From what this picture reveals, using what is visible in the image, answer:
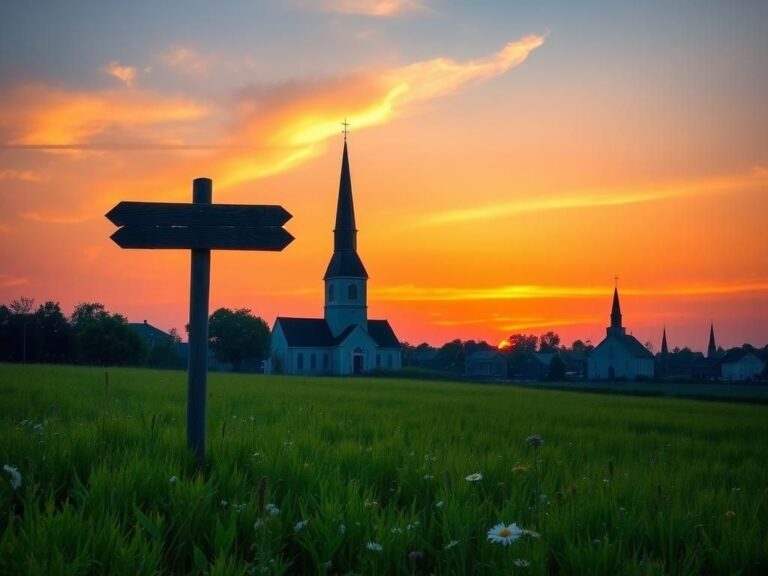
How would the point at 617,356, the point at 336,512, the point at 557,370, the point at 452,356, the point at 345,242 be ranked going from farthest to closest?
the point at 452,356, the point at 617,356, the point at 557,370, the point at 345,242, the point at 336,512

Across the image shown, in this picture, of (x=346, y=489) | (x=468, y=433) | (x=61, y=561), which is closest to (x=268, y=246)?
(x=346, y=489)

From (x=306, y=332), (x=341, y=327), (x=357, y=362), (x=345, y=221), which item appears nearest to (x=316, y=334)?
(x=306, y=332)

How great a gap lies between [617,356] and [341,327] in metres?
55.7

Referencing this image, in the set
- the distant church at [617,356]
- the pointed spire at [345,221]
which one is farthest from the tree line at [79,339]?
the distant church at [617,356]

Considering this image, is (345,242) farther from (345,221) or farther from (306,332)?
(306,332)

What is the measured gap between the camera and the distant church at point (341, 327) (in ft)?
334

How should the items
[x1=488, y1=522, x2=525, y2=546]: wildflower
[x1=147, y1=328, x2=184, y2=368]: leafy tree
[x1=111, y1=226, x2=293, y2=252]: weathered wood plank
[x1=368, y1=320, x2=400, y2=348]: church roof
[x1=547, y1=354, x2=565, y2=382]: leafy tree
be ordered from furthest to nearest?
[x1=147, y1=328, x2=184, y2=368]: leafy tree, [x1=547, y1=354, x2=565, y2=382]: leafy tree, [x1=368, y1=320, x2=400, y2=348]: church roof, [x1=111, y1=226, x2=293, y2=252]: weathered wood plank, [x1=488, y1=522, x2=525, y2=546]: wildflower

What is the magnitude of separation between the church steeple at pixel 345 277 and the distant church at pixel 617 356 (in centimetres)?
4995

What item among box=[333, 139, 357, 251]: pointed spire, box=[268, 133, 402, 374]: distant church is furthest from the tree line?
box=[333, 139, 357, 251]: pointed spire

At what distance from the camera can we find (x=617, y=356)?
132 metres

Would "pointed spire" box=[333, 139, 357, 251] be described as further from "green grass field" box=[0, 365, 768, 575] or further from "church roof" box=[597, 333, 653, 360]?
"green grass field" box=[0, 365, 768, 575]

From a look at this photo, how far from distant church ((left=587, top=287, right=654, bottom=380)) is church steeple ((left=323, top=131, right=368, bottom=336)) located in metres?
49.9

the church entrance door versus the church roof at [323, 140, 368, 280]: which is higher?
the church roof at [323, 140, 368, 280]

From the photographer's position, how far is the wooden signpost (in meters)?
7.54
